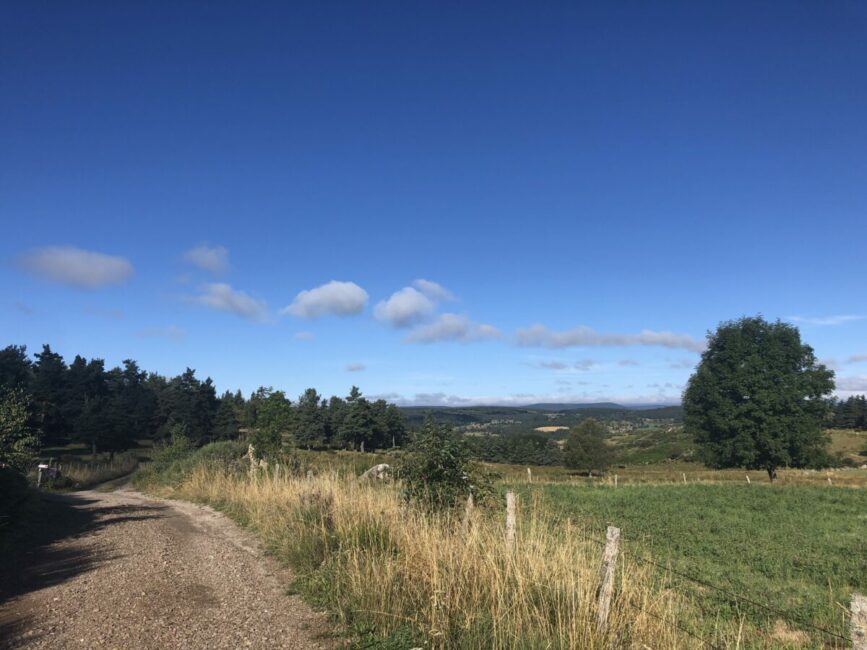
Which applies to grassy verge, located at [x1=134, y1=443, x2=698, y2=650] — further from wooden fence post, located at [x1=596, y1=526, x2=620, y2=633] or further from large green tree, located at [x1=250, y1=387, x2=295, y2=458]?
large green tree, located at [x1=250, y1=387, x2=295, y2=458]

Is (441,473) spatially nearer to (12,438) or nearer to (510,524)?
(510,524)

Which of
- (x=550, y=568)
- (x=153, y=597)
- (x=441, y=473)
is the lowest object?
(x=153, y=597)

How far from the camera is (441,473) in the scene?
8141mm

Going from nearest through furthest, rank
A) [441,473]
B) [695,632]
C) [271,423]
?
[695,632]
[441,473]
[271,423]

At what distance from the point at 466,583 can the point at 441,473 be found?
3265mm

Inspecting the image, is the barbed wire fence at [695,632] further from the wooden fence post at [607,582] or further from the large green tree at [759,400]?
the large green tree at [759,400]

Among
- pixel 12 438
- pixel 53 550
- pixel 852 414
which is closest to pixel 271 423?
pixel 12 438

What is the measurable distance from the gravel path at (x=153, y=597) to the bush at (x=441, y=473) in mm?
2321

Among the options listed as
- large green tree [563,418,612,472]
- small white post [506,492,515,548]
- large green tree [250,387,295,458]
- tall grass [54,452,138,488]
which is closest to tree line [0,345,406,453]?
tall grass [54,452,138,488]

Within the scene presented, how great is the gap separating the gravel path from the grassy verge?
513mm

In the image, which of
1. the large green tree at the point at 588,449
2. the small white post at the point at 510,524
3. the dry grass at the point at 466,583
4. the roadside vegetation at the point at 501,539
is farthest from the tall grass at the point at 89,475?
the large green tree at the point at 588,449

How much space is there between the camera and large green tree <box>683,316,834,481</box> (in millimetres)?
39875

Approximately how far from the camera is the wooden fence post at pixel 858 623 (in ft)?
8.36

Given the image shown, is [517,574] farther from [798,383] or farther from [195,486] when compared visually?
[798,383]
